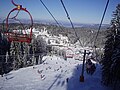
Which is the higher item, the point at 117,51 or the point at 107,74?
the point at 117,51

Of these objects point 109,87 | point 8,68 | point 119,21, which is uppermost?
point 119,21

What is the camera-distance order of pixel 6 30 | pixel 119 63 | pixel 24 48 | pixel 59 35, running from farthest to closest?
pixel 59 35 → pixel 24 48 → pixel 119 63 → pixel 6 30

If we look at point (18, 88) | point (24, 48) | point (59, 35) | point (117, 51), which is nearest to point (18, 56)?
point (24, 48)

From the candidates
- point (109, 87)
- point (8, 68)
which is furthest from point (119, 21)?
point (8, 68)

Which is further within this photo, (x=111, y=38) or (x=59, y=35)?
(x=59, y=35)

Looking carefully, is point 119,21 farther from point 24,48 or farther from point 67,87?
point 24,48

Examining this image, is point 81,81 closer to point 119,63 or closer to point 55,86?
point 55,86

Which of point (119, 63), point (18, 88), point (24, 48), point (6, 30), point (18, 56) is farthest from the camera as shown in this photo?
point (24, 48)
